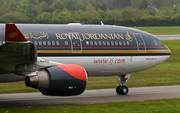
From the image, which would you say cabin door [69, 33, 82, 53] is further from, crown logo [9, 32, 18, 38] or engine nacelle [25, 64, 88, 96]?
crown logo [9, 32, 18, 38]

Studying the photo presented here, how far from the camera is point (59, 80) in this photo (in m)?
13.6

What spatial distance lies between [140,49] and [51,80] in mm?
8216

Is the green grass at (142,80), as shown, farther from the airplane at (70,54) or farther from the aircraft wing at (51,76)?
the aircraft wing at (51,76)

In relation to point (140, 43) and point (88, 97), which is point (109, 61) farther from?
point (88, 97)

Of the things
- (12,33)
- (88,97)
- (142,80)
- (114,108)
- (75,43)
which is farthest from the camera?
(142,80)

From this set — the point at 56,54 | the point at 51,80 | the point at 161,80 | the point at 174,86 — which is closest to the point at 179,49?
the point at 161,80

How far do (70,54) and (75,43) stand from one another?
667mm

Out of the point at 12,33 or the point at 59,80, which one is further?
the point at 59,80

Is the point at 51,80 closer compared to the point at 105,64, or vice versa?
the point at 51,80

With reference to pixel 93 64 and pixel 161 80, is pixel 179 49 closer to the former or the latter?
pixel 161 80

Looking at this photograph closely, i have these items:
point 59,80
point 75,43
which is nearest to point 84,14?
point 75,43

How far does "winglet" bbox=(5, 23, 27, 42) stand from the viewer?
12.3 m

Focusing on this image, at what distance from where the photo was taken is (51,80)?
13469mm

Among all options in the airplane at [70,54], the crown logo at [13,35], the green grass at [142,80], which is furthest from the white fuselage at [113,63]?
the green grass at [142,80]
